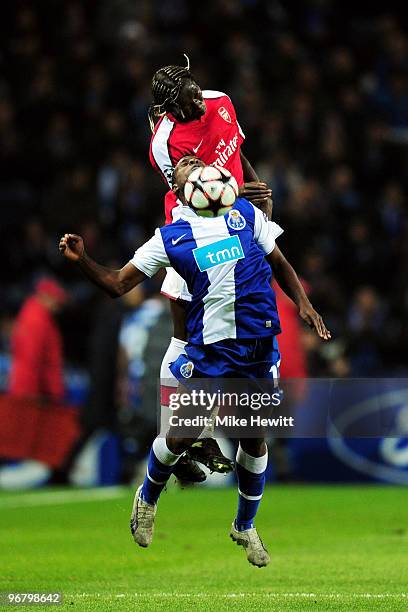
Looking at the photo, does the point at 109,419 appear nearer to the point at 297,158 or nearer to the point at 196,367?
the point at 297,158

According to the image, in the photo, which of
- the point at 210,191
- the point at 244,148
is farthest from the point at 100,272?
the point at 244,148

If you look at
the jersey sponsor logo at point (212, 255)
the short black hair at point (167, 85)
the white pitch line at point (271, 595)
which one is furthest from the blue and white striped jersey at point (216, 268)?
the white pitch line at point (271, 595)

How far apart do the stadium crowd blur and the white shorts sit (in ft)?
23.2

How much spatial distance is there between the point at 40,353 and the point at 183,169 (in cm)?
734

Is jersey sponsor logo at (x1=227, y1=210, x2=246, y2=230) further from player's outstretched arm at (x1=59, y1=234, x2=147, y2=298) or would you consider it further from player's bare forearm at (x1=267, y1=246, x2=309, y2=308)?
player's outstretched arm at (x1=59, y1=234, x2=147, y2=298)

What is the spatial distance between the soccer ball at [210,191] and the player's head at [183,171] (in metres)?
0.07

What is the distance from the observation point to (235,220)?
8117 mm

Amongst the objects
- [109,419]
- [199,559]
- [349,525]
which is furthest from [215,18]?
[199,559]

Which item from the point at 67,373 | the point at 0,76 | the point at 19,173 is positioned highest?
the point at 0,76

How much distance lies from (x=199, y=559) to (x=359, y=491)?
16.2 feet

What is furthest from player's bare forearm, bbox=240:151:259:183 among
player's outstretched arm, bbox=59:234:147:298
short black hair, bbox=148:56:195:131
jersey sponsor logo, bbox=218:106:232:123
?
player's outstretched arm, bbox=59:234:147:298

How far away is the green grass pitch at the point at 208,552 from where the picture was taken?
26.5ft

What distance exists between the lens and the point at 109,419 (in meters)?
14.8

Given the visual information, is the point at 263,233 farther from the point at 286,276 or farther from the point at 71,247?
the point at 71,247
